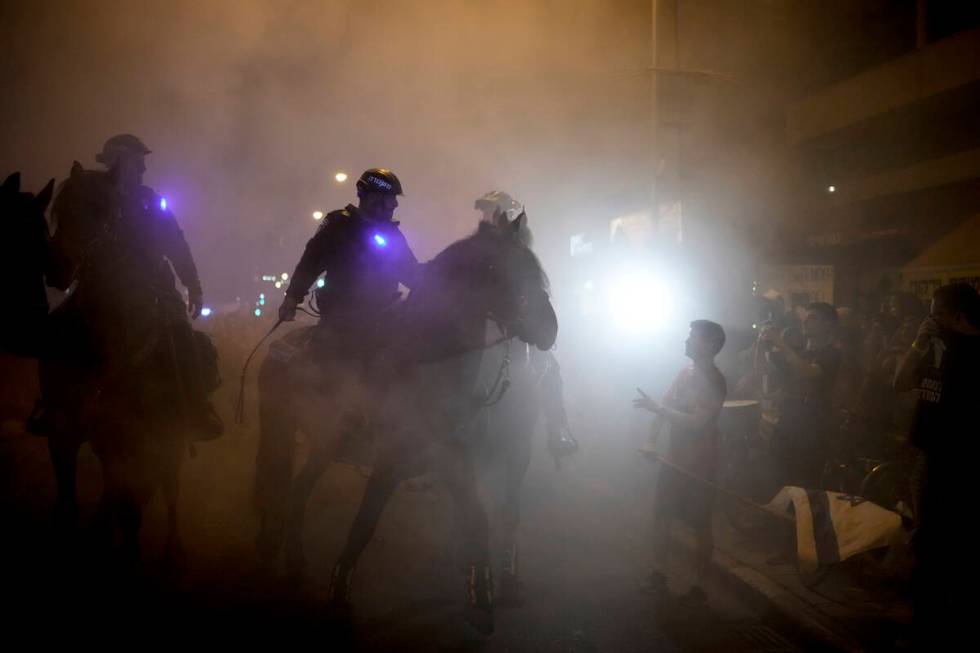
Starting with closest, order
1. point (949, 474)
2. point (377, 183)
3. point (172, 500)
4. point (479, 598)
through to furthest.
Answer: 1. point (479, 598)
2. point (949, 474)
3. point (377, 183)
4. point (172, 500)

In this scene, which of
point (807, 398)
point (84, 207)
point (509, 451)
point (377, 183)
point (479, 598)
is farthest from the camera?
point (807, 398)

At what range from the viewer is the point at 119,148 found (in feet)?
15.1

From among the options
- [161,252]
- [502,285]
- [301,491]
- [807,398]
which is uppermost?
[161,252]

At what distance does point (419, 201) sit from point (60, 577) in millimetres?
18848

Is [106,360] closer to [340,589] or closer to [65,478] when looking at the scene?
[65,478]

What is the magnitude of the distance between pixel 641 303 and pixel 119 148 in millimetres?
7965

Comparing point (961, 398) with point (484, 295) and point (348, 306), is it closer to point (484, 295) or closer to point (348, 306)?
point (484, 295)

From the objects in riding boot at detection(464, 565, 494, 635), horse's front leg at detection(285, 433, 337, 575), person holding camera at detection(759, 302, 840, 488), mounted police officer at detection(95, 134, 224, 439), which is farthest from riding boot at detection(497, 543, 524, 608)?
person holding camera at detection(759, 302, 840, 488)

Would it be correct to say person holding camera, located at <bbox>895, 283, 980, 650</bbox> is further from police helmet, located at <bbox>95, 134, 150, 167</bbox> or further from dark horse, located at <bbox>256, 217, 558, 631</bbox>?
police helmet, located at <bbox>95, 134, 150, 167</bbox>

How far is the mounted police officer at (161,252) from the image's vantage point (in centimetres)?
432

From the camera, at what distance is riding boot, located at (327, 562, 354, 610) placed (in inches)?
150

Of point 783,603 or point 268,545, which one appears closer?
point 783,603

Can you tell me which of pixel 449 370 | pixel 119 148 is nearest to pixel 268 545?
pixel 449 370

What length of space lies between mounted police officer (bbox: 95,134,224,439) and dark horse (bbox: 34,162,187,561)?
0.14 ft
